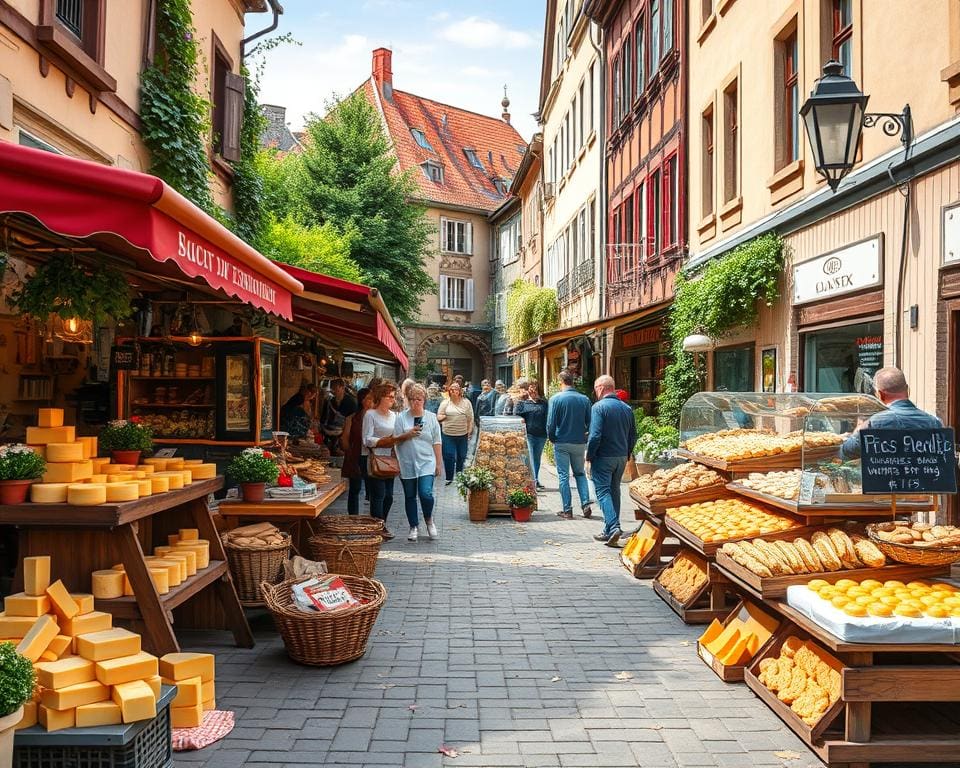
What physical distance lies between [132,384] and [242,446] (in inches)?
57.0

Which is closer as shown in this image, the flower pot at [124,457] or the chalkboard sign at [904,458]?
the chalkboard sign at [904,458]

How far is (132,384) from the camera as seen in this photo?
9305 millimetres

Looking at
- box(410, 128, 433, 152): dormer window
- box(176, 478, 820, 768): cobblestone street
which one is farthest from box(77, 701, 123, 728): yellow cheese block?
box(410, 128, 433, 152): dormer window

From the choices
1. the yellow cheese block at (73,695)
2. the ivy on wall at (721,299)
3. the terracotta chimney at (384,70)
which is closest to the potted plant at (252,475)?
the yellow cheese block at (73,695)

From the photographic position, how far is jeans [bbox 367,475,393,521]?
9.60 meters

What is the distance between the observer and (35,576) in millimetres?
4238

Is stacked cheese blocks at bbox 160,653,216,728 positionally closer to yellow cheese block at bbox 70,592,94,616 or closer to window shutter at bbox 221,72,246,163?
yellow cheese block at bbox 70,592,94,616

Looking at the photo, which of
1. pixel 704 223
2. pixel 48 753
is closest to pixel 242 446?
Answer: pixel 48 753

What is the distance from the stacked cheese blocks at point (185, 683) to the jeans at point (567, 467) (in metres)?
7.74

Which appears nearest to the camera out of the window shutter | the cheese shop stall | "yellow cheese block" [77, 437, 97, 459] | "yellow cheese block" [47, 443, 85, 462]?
the cheese shop stall

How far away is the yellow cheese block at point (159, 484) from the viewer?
4.95m

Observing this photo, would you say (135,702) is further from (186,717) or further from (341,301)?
(341,301)

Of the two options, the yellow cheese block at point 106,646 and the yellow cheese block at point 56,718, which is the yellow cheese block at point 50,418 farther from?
the yellow cheese block at point 56,718

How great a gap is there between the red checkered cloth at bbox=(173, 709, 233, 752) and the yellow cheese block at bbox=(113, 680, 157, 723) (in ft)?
2.08
